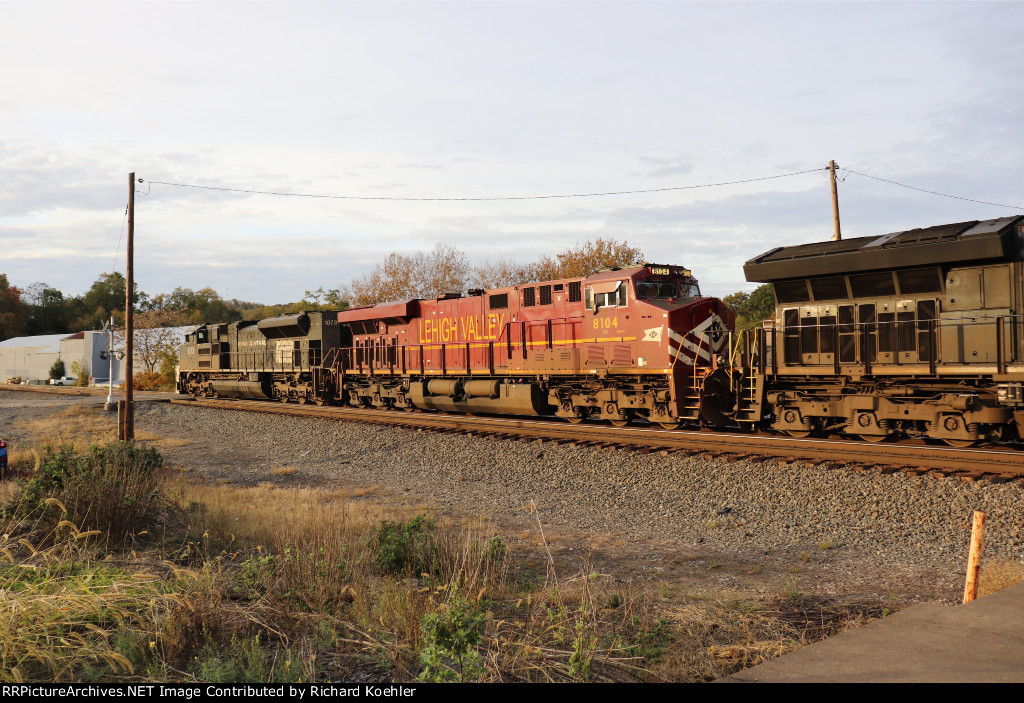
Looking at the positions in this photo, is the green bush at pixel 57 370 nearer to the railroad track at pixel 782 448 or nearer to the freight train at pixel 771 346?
the freight train at pixel 771 346

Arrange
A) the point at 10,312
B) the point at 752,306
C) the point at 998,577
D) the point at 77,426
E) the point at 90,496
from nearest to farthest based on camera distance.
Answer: the point at 998,577, the point at 90,496, the point at 77,426, the point at 752,306, the point at 10,312

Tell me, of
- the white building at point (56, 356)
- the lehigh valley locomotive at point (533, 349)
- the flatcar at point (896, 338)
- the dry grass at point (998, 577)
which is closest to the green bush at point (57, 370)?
the white building at point (56, 356)

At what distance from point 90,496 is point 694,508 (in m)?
7.85

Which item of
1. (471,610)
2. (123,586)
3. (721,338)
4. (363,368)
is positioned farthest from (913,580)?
(363,368)

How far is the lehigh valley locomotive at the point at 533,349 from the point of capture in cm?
1623

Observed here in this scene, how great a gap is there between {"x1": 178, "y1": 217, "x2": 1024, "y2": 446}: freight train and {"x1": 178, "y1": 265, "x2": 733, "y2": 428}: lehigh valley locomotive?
48 mm

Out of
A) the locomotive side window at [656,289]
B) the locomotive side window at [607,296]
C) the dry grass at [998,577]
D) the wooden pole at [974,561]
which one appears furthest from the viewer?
the locomotive side window at [607,296]

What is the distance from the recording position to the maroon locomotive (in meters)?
16.1

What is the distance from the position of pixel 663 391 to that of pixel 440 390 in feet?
27.2

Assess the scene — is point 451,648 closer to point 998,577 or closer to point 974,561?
point 974,561

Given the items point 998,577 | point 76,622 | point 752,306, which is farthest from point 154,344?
point 998,577

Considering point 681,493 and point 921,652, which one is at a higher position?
point 921,652

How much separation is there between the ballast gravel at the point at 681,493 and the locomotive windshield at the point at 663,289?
14.2ft

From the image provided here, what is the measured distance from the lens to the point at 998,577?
631cm
